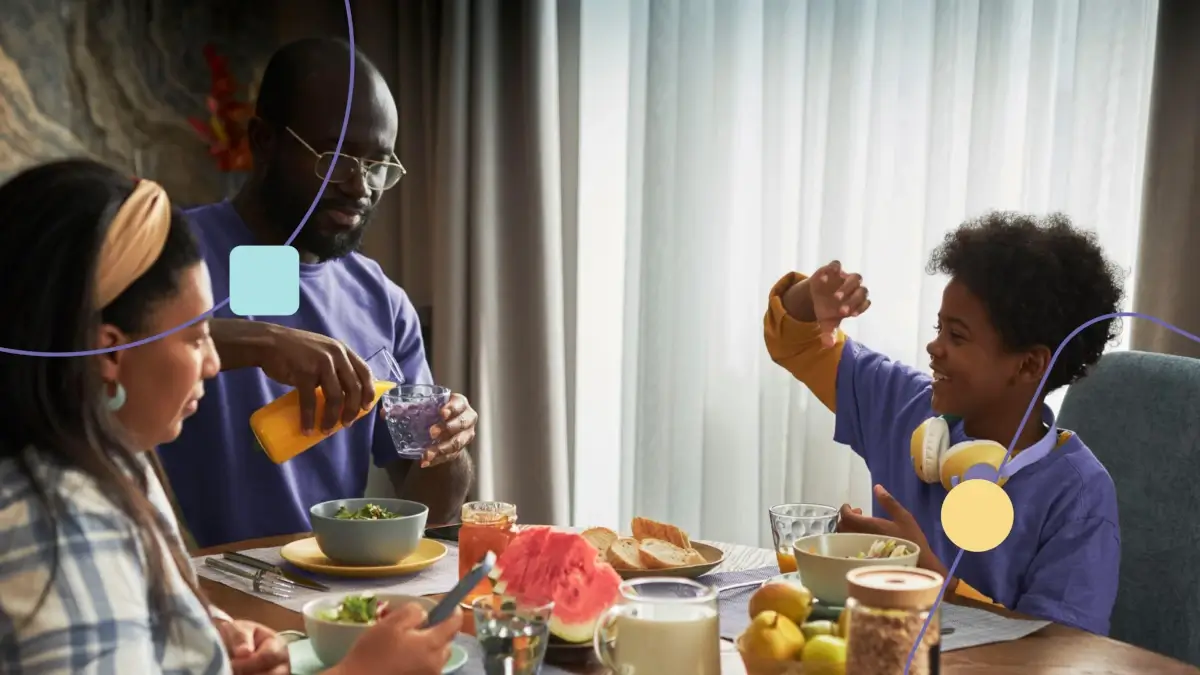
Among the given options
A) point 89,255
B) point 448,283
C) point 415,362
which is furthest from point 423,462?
point 448,283

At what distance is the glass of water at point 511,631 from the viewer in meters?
1.09

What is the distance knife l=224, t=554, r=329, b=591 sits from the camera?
1491 millimetres

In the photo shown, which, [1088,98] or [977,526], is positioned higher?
[1088,98]

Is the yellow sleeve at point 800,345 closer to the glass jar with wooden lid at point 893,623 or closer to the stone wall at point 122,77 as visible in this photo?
the glass jar with wooden lid at point 893,623

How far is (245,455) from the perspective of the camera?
215cm

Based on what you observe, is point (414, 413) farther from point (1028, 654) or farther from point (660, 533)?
point (1028, 654)

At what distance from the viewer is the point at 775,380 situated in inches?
118

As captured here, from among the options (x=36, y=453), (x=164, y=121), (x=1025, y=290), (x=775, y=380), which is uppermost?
(x=164, y=121)

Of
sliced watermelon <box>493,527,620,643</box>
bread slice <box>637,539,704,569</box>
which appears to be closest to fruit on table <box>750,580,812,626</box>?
sliced watermelon <box>493,527,620,643</box>

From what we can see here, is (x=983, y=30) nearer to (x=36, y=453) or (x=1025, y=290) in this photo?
(x=1025, y=290)

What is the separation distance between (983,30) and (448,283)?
5.38 ft

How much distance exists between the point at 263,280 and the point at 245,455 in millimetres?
1362

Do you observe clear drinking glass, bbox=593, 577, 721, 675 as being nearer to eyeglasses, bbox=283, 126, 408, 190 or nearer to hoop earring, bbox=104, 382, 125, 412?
hoop earring, bbox=104, 382, 125, 412

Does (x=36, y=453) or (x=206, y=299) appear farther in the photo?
(x=206, y=299)
